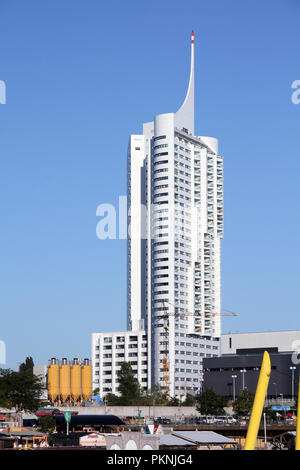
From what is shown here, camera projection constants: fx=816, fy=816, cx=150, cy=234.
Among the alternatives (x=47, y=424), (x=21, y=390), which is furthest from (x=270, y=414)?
(x=47, y=424)

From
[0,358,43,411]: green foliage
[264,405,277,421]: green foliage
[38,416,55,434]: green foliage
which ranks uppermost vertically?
[0,358,43,411]: green foliage

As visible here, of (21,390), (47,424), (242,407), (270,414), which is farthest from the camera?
(242,407)

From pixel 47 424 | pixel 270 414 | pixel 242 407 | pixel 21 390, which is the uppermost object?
pixel 21 390

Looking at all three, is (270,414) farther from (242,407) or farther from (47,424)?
(47,424)

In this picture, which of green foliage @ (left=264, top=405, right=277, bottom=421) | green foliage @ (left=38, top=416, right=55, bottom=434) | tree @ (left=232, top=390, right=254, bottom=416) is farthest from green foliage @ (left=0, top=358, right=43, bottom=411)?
green foliage @ (left=264, top=405, right=277, bottom=421)

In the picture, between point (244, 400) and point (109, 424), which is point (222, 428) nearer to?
point (109, 424)

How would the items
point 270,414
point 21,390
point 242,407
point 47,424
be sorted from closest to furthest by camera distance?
1. point 47,424
2. point 21,390
3. point 270,414
4. point 242,407

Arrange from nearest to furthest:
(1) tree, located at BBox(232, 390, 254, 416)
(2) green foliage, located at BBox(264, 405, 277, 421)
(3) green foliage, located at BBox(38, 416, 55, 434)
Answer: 1. (3) green foliage, located at BBox(38, 416, 55, 434)
2. (2) green foliage, located at BBox(264, 405, 277, 421)
3. (1) tree, located at BBox(232, 390, 254, 416)

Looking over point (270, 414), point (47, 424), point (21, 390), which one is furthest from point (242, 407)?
point (47, 424)

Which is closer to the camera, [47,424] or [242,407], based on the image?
[47,424]

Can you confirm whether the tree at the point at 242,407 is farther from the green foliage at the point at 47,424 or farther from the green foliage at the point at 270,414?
the green foliage at the point at 47,424

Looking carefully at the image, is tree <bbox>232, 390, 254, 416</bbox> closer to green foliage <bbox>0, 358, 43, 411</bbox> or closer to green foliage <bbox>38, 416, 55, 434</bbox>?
green foliage <bbox>0, 358, 43, 411</bbox>

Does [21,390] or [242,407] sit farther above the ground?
[21,390]
